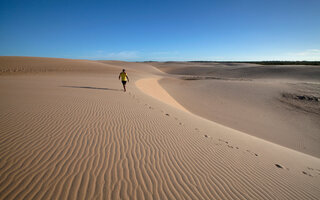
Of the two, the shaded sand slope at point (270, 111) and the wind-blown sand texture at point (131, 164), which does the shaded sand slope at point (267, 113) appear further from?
the wind-blown sand texture at point (131, 164)

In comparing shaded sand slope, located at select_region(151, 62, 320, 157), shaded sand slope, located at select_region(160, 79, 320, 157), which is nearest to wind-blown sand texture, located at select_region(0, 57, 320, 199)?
shaded sand slope, located at select_region(160, 79, 320, 157)

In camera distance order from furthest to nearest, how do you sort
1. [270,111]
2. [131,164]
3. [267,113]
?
[270,111], [267,113], [131,164]

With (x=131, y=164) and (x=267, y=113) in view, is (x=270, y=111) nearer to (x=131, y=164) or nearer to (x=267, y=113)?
(x=267, y=113)

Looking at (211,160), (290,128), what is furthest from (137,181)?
(290,128)

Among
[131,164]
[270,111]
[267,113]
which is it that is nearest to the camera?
[131,164]

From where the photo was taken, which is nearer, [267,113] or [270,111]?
[267,113]

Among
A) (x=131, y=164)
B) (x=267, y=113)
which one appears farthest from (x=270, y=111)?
(x=131, y=164)

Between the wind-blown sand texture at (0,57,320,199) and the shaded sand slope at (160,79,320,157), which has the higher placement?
the wind-blown sand texture at (0,57,320,199)

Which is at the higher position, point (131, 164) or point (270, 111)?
point (131, 164)

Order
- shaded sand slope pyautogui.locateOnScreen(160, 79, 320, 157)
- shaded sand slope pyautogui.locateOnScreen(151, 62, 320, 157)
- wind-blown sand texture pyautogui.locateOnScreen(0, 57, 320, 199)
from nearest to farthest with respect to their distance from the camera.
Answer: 1. wind-blown sand texture pyautogui.locateOnScreen(0, 57, 320, 199)
2. shaded sand slope pyautogui.locateOnScreen(160, 79, 320, 157)
3. shaded sand slope pyautogui.locateOnScreen(151, 62, 320, 157)

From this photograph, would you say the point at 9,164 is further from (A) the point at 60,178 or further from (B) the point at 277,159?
(B) the point at 277,159

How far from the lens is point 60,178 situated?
2561mm

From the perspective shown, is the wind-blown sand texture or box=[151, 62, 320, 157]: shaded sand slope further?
box=[151, 62, 320, 157]: shaded sand slope

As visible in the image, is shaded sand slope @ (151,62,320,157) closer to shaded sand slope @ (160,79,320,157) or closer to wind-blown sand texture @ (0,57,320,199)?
shaded sand slope @ (160,79,320,157)
